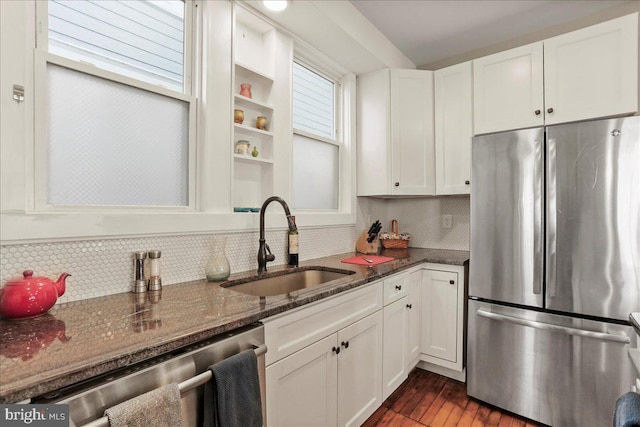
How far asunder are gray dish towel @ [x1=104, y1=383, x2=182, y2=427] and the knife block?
6.35 feet

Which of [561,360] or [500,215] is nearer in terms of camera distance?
[561,360]

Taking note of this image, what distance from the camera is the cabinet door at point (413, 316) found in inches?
85.2

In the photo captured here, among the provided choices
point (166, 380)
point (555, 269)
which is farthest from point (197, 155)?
point (555, 269)

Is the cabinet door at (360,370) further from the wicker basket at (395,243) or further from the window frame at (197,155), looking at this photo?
the wicker basket at (395,243)

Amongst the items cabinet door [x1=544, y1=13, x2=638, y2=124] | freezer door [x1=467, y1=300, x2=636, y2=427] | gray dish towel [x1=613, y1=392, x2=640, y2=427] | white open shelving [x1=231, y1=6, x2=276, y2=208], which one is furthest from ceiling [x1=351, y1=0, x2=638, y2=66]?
gray dish towel [x1=613, y1=392, x2=640, y2=427]

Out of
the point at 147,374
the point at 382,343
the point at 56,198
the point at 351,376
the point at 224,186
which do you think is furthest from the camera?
the point at 382,343

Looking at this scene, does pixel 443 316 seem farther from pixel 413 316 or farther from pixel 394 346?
pixel 394 346

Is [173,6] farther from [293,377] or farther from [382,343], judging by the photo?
[382,343]

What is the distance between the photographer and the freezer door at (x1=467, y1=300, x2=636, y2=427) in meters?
1.63

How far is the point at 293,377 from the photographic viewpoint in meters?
1.25

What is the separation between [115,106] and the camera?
4.54 feet

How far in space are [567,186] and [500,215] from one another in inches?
14.2

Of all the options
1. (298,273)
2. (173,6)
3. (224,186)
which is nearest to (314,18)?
(173,6)

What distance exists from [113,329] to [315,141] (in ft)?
6.29
